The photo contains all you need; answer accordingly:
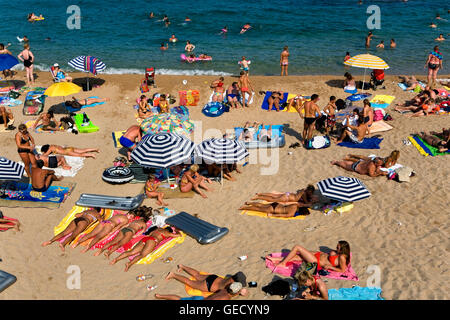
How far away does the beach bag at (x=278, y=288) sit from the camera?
7118 millimetres

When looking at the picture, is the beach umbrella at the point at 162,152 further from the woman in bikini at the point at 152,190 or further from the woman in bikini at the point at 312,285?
the woman in bikini at the point at 312,285

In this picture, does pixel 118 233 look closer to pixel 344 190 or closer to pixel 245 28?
pixel 344 190

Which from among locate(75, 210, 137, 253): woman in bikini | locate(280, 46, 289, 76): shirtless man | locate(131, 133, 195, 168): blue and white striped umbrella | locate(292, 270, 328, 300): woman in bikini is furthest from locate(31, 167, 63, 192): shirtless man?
locate(280, 46, 289, 76): shirtless man

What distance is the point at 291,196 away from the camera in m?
9.87

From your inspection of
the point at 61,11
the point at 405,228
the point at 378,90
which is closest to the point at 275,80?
the point at 378,90

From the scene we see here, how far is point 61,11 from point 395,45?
2833 centimetres

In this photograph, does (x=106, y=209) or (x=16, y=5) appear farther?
(x=16, y=5)

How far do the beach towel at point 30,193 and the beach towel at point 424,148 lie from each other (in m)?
10.3

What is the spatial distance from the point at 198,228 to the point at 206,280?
6.03ft

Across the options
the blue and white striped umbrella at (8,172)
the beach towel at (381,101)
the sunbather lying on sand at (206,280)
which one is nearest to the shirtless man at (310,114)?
the beach towel at (381,101)

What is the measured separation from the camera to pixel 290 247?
854 centimetres

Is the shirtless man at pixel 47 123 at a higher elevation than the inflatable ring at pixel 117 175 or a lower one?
Answer: higher

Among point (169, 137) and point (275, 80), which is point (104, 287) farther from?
point (275, 80)

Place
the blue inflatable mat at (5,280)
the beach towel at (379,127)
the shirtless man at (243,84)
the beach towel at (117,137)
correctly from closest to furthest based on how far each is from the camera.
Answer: the blue inflatable mat at (5,280) < the beach towel at (117,137) < the beach towel at (379,127) < the shirtless man at (243,84)
